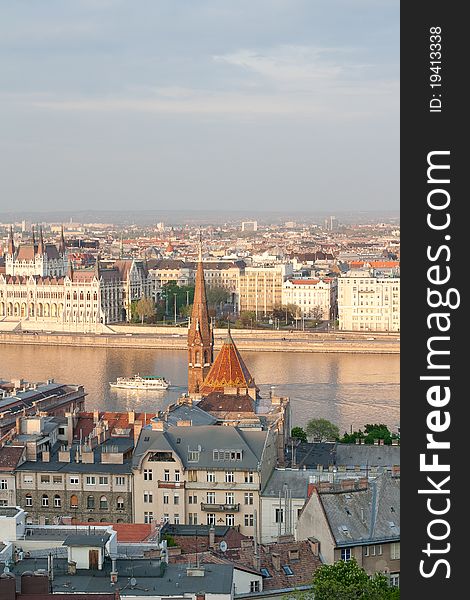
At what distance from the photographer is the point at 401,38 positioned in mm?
4961

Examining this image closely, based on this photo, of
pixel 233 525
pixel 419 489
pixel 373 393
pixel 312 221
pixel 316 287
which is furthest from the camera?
pixel 312 221

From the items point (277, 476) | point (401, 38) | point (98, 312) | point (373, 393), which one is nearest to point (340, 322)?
point (98, 312)

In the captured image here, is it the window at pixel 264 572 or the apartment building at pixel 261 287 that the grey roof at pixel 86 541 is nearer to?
the window at pixel 264 572

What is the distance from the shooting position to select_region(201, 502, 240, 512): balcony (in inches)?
477

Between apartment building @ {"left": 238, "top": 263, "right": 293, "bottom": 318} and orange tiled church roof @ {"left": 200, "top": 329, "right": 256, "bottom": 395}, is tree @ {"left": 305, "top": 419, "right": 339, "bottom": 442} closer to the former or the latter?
orange tiled church roof @ {"left": 200, "top": 329, "right": 256, "bottom": 395}

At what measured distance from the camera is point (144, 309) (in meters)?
44.5

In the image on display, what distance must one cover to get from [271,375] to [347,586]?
2182 centimetres

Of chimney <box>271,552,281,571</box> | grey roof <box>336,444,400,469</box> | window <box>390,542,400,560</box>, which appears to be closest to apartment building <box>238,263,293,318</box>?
grey roof <box>336,444,400,469</box>

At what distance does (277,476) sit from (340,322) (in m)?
31.8

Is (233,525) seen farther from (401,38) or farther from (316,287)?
(316,287)

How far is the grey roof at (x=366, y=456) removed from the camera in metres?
13.6

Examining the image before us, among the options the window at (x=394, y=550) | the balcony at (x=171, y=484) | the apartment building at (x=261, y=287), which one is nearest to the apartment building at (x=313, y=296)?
the apartment building at (x=261, y=287)

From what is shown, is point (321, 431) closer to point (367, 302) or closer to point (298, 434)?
point (298, 434)

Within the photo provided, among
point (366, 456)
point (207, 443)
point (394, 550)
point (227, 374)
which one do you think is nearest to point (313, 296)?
point (227, 374)
